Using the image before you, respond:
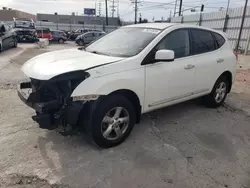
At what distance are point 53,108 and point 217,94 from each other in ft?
11.8

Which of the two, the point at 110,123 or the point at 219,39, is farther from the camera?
the point at 219,39

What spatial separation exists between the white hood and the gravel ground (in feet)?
3.47

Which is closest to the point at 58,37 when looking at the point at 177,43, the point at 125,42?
the point at 125,42

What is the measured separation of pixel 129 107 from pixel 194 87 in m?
1.61

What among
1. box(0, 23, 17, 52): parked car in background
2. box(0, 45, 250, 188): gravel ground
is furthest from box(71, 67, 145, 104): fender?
box(0, 23, 17, 52): parked car in background

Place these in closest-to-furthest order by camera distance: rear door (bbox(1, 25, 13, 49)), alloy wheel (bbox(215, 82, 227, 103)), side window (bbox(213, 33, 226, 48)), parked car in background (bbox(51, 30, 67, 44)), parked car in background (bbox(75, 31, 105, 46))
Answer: side window (bbox(213, 33, 226, 48))
alloy wheel (bbox(215, 82, 227, 103))
rear door (bbox(1, 25, 13, 49))
parked car in background (bbox(75, 31, 105, 46))
parked car in background (bbox(51, 30, 67, 44))

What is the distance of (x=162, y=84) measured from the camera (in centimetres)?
373

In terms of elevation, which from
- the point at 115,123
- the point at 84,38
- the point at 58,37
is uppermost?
the point at 115,123

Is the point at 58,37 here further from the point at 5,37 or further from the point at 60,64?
the point at 60,64

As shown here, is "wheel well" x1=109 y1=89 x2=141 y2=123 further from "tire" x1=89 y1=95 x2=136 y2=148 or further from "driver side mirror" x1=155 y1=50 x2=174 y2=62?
"driver side mirror" x1=155 y1=50 x2=174 y2=62

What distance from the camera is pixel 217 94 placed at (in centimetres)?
509

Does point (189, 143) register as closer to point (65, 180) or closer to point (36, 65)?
point (65, 180)

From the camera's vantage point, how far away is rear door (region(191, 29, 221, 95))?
14.2 ft

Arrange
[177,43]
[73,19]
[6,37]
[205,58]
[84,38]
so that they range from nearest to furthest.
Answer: [177,43] → [205,58] → [6,37] → [84,38] → [73,19]
